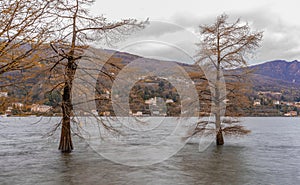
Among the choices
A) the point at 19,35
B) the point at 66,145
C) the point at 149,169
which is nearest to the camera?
the point at 19,35

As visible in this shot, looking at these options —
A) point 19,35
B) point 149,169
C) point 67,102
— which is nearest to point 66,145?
point 67,102

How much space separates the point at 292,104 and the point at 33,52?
127103 mm

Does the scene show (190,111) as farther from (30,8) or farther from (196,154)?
(30,8)

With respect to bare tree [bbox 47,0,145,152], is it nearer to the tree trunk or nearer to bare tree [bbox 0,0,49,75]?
the tree trunk

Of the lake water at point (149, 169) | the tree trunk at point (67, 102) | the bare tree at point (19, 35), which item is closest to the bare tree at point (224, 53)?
the lake water at point (149, 169)

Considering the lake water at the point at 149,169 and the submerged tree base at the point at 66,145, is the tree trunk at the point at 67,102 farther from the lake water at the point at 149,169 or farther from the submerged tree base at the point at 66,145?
the lake water at the point at 149,169

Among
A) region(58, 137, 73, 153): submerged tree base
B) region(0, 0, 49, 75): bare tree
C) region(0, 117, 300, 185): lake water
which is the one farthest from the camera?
region(58, 137, 73, 153): submerged tree base

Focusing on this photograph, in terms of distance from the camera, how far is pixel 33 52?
20.7ft

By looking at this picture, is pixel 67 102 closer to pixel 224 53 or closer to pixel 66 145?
pixel 66 145

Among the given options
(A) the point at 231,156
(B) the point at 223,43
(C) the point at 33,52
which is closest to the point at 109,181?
(C) the point at 33,52

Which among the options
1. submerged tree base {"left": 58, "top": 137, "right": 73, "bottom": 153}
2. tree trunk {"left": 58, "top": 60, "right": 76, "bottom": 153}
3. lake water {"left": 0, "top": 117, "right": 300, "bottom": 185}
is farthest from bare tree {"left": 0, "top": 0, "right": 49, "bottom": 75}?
submerged tree base {"left": 58, "top": 137, "right": 73, "bottom": 153}

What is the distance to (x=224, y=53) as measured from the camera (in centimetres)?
2472

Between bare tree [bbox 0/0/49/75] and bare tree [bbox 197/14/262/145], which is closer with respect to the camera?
bare tree [bbox 0/0/49/75]

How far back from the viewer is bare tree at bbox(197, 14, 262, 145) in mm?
23828
